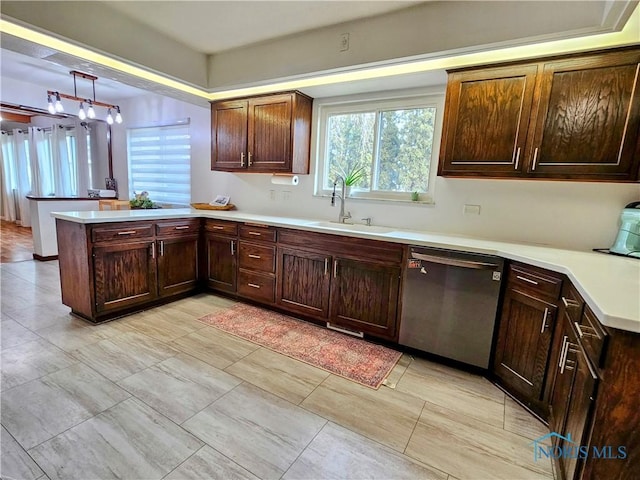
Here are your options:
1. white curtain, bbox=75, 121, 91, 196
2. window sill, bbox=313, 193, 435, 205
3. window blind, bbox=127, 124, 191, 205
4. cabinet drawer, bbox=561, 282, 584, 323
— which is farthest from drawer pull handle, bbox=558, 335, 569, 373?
white curtain, bbox=75, 121, 91, 196

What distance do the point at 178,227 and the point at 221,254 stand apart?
0.53 m

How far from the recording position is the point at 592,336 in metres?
1.15

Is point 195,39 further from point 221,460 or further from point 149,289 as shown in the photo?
point 221,460

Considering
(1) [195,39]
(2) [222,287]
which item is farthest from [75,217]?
(1) [195,39]

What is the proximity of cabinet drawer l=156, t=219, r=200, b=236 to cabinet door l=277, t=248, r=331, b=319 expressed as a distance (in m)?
1.13

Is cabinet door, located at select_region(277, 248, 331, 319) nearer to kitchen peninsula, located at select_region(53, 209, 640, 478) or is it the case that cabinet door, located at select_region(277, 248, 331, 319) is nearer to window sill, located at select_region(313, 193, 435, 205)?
kitchen peninsula, located at select_region(53, 209, 640, 478)

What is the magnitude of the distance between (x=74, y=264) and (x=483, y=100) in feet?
11.8

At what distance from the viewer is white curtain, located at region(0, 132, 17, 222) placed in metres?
7.71


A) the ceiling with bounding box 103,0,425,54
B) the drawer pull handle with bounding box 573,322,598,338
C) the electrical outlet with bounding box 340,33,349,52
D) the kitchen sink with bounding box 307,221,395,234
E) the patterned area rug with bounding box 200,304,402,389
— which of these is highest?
the ceiling with bounding box 103,0,425,54

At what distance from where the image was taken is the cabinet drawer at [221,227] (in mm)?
3329

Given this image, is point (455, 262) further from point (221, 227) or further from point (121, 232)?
point (121, 232)

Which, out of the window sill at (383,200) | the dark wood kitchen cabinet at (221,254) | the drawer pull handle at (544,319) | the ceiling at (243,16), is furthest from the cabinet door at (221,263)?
the drawer pull handle at (544,319)

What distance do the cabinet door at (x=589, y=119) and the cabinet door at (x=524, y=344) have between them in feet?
3.01

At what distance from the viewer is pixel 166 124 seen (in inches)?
183
